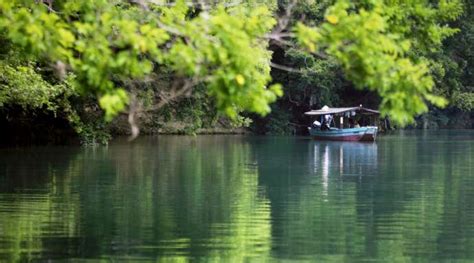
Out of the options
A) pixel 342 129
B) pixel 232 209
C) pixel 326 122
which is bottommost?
pixel 232 209

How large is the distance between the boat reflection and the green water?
0.07 meters

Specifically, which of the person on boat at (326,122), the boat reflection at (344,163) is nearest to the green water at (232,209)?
the boat reflection at (344,163)

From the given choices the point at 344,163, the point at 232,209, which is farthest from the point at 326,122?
the point at 232,209

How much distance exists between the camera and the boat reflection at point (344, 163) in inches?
1310

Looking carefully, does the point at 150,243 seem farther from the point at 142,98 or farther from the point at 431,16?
the point at 142,98

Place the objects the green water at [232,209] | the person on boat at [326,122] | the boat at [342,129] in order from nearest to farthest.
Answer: the green water at [232,209]
the boat at [342,129]
the person on boat at [326,122]

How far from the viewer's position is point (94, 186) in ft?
88.8

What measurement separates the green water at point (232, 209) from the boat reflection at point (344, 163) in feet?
0.24

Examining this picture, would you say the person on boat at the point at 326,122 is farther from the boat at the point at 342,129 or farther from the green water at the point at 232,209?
the green water at the point at 232,209

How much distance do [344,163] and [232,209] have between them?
18249 millimetres

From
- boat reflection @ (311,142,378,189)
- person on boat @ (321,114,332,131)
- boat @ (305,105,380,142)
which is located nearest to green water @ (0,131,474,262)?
boat reflection @ (311,142,378,189)

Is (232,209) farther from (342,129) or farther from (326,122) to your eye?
(326,122)

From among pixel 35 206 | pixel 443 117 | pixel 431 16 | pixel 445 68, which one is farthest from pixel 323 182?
pixel 443 117

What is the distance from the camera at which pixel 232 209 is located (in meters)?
22.0
